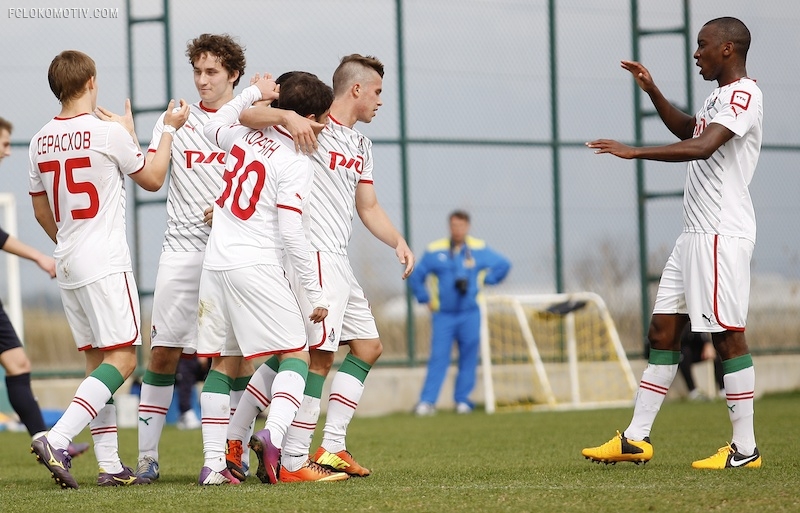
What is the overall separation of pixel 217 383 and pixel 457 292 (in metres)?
7.52

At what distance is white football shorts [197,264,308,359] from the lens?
18.6 ft

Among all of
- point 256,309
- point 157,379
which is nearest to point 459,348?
point 157,379

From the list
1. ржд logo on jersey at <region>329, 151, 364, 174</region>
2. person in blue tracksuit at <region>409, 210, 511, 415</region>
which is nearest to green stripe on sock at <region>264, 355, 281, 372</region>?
ржд logo on jersey at <region>329, 151, 364, 174</region>

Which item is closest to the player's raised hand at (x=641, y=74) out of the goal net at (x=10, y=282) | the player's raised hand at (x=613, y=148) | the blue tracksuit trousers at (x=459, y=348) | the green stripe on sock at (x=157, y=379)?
the player's raised hand at (x=613, y=148)

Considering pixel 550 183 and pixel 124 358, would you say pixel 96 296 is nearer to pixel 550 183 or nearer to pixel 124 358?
pixel 124 358

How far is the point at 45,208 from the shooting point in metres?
6.17

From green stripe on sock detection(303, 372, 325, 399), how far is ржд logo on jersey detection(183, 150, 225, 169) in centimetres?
125

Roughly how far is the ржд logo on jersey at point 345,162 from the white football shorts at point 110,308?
47.1 inches

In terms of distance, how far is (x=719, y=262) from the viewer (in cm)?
623

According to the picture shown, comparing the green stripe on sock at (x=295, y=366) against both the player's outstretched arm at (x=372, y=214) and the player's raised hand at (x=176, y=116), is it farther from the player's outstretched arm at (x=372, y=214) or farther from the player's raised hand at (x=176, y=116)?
the player's raised hand at (x=176, y=116)

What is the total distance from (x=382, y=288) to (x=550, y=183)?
2443mm

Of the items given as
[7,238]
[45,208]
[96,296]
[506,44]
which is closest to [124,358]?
[96,296]

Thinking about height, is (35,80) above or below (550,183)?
above

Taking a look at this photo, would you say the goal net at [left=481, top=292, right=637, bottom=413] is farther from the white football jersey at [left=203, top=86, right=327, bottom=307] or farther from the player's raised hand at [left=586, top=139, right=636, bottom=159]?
the white football jersey at [left=203, top=86, right=327, bottom=307]
